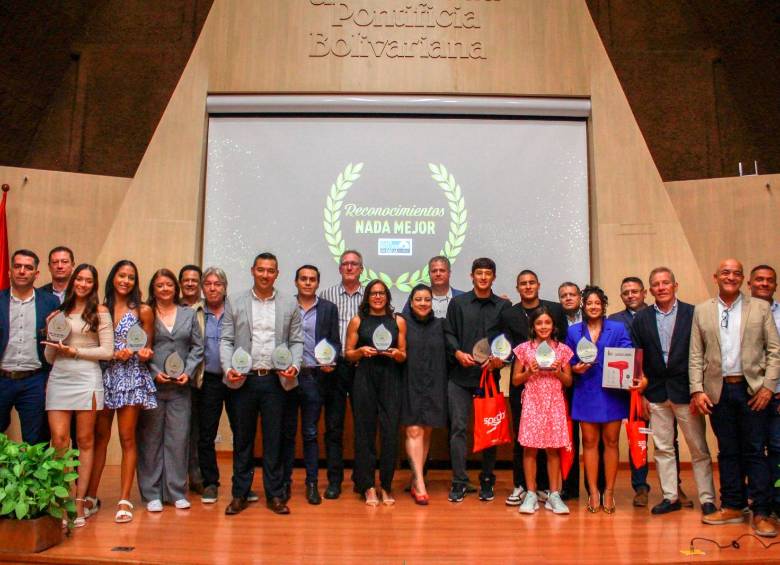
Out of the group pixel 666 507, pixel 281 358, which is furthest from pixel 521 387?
pixel 281 358

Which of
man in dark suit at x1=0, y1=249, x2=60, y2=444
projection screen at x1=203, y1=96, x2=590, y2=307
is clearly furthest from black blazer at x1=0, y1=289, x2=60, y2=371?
projection screen at x1=203, y1=96, x2=590, y2=307

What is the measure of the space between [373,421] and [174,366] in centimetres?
132

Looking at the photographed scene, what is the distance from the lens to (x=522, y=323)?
4.45m

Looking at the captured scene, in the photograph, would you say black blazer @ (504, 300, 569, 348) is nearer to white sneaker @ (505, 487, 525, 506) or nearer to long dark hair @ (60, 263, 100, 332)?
white sneaker @ (505, 487, 525, 506)

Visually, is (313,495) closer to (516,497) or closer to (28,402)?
(516,497)

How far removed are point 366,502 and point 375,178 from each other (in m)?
3.02

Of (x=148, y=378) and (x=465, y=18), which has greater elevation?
(x=465, y=18)

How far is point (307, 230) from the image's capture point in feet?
19.9

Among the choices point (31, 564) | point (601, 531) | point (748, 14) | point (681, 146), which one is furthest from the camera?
point (681, 146)

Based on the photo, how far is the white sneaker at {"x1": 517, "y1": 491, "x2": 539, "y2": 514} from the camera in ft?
13.2

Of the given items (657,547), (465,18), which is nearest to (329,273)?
(465,18)

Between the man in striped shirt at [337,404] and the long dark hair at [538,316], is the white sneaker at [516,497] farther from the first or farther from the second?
the man in striped shirt at [337,404]

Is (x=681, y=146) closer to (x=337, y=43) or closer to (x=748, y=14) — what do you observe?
(x=748, y=14)

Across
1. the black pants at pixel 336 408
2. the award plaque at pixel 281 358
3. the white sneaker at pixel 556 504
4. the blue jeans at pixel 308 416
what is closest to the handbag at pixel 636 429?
the white sneaker at pixel 556 504
